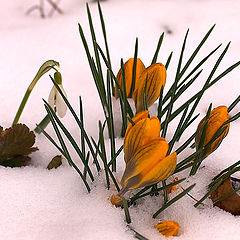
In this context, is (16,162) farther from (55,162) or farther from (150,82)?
(150,82)

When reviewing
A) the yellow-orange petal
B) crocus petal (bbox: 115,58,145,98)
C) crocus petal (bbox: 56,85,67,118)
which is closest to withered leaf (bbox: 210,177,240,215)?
the yellow-orange petal

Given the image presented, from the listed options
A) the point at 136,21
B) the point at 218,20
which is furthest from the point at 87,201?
the point at 218,20

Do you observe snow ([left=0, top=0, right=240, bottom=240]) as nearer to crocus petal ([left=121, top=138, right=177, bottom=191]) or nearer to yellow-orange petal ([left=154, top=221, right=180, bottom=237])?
yellow-orange petal ([left=154, top=221, right=180, bottom=237])

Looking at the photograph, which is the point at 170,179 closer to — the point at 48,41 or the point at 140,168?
the point at 140,168

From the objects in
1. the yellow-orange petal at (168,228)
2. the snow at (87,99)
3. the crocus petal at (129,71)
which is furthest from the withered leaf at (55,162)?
the yellow-orange petal at (168,228)

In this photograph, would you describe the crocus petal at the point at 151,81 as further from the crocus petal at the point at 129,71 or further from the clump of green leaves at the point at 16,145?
the clump of green leaves at the point at 16,145

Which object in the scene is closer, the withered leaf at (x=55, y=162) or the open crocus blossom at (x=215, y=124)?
the open crocus blossom at (x=215, y=124)
